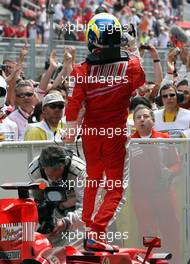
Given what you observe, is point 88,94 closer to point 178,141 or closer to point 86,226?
point 86,226

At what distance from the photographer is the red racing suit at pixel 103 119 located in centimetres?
801

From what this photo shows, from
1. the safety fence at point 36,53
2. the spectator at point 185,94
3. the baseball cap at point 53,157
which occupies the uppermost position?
the safety fence at point 36,53

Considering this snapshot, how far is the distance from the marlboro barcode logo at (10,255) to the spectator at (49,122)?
3.26m

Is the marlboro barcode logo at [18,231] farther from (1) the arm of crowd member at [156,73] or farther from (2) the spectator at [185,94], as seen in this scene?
(2) the spectator at [185,94]

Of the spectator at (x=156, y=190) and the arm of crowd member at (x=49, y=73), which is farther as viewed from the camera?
the arm of crowd member at (x=49, y=73)

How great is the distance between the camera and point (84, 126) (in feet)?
26.7

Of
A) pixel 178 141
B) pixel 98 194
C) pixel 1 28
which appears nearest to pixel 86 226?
pixel 98 194

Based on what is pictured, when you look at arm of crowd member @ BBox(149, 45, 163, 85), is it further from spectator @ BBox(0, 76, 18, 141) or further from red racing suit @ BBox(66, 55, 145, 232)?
red racing suit @ BBox(66, 55, 145, 232)

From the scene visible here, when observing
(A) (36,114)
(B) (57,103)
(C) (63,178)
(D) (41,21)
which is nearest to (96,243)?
(C) (63,178)

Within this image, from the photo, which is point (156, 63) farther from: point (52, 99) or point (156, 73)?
point (52, 99)

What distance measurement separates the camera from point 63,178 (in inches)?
A: 330

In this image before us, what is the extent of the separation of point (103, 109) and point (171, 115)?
3457mm

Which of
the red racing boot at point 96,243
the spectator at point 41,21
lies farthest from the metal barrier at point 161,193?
the spectator at point 41,21

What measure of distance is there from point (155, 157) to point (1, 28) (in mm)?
14692
